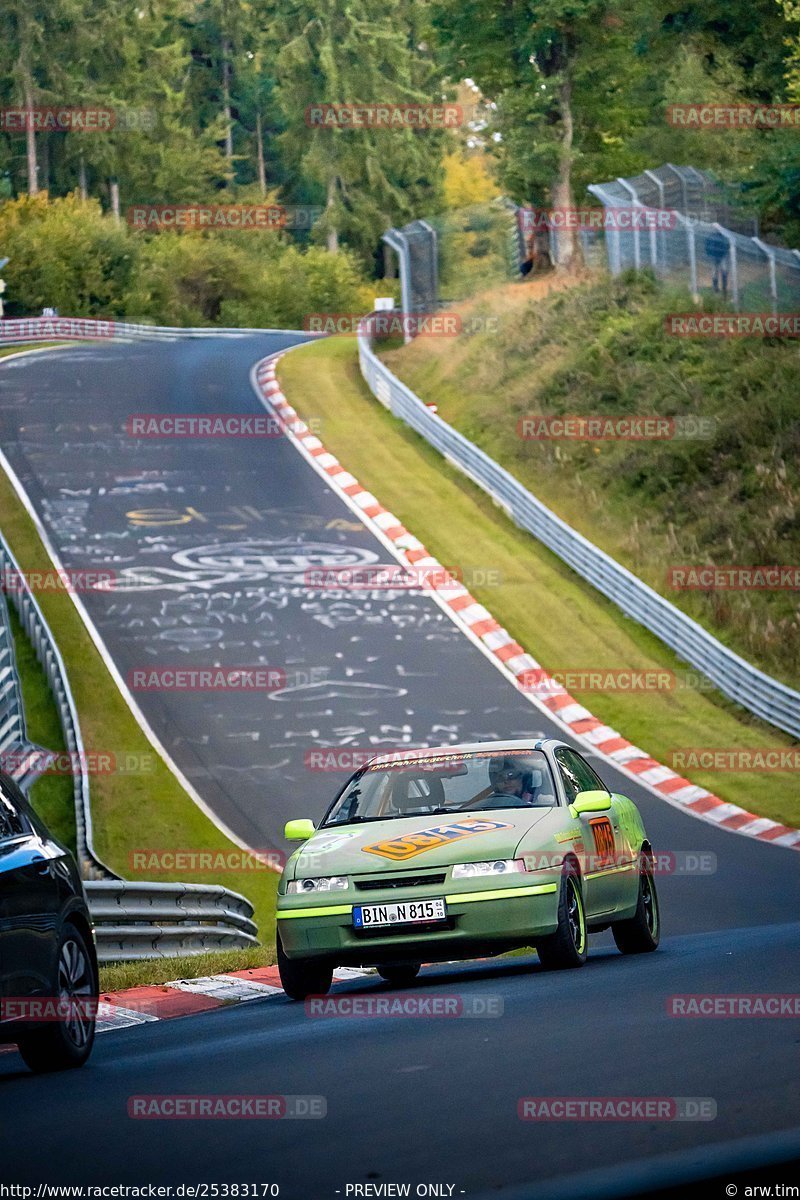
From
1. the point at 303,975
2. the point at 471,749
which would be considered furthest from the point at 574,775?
the point at 303,975

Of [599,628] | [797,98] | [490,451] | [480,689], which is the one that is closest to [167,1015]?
[480,689]

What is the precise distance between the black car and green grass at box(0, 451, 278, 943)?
9.40 m

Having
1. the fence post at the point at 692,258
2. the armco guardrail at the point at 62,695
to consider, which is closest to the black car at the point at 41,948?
the armco guardrail at the point at 62,695

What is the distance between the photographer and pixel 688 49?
50.9 m

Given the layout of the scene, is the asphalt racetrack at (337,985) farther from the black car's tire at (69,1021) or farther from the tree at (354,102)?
the tree at (354,102)

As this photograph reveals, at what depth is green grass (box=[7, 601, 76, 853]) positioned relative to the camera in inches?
843

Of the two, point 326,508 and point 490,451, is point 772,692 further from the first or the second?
point 490,451

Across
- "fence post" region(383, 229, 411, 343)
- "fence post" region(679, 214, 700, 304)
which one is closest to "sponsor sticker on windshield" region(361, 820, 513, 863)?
"fence post" region(679, 214, 700, 304)

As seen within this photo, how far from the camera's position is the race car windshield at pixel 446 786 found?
11.0 m

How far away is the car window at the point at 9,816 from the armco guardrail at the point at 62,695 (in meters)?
9.93

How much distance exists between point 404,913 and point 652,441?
26865mm

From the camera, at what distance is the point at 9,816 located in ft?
27.2

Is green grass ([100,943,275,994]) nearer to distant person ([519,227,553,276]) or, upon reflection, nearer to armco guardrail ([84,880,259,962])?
armco guardrail ([84,880,259,962])

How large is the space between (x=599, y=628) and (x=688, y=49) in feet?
91.2
